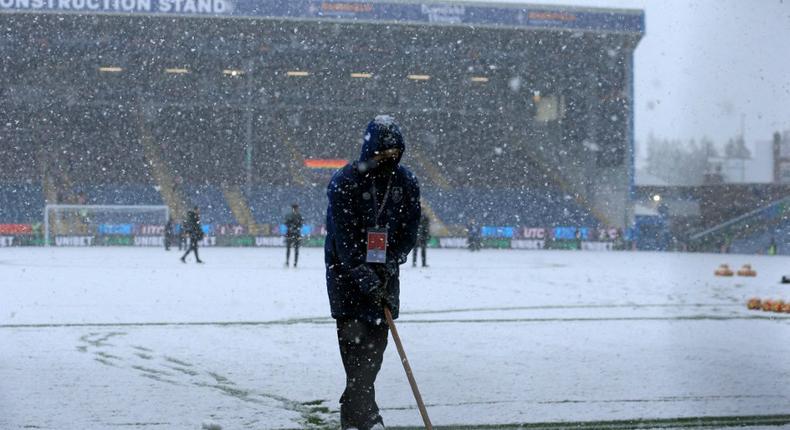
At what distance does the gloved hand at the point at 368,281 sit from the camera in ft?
14.3

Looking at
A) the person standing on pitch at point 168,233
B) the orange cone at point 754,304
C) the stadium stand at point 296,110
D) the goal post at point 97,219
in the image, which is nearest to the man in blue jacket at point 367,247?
the orange cone at point 754,304

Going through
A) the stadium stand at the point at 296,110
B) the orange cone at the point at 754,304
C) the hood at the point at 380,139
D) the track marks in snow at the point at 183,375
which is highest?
the stadium stand at the point at 296,110

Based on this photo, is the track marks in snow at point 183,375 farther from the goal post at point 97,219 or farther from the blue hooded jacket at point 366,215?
the goal post at point 97,219

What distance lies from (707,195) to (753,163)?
2189 cm

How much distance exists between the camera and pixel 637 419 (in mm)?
4980

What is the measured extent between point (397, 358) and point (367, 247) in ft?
9.67

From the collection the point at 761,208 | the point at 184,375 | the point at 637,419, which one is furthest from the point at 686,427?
the point at 761,208

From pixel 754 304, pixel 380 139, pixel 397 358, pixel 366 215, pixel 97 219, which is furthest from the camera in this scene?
→ pixel 97 219

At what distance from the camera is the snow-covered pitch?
17.0ft

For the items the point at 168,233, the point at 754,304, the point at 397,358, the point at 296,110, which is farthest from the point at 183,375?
the point at 296,110

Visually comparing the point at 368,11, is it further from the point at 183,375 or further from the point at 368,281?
the point at 368,281

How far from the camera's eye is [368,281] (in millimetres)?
4379

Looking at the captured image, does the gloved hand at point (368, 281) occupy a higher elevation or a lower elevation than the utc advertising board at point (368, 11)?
lower

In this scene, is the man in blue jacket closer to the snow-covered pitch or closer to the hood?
the hood
